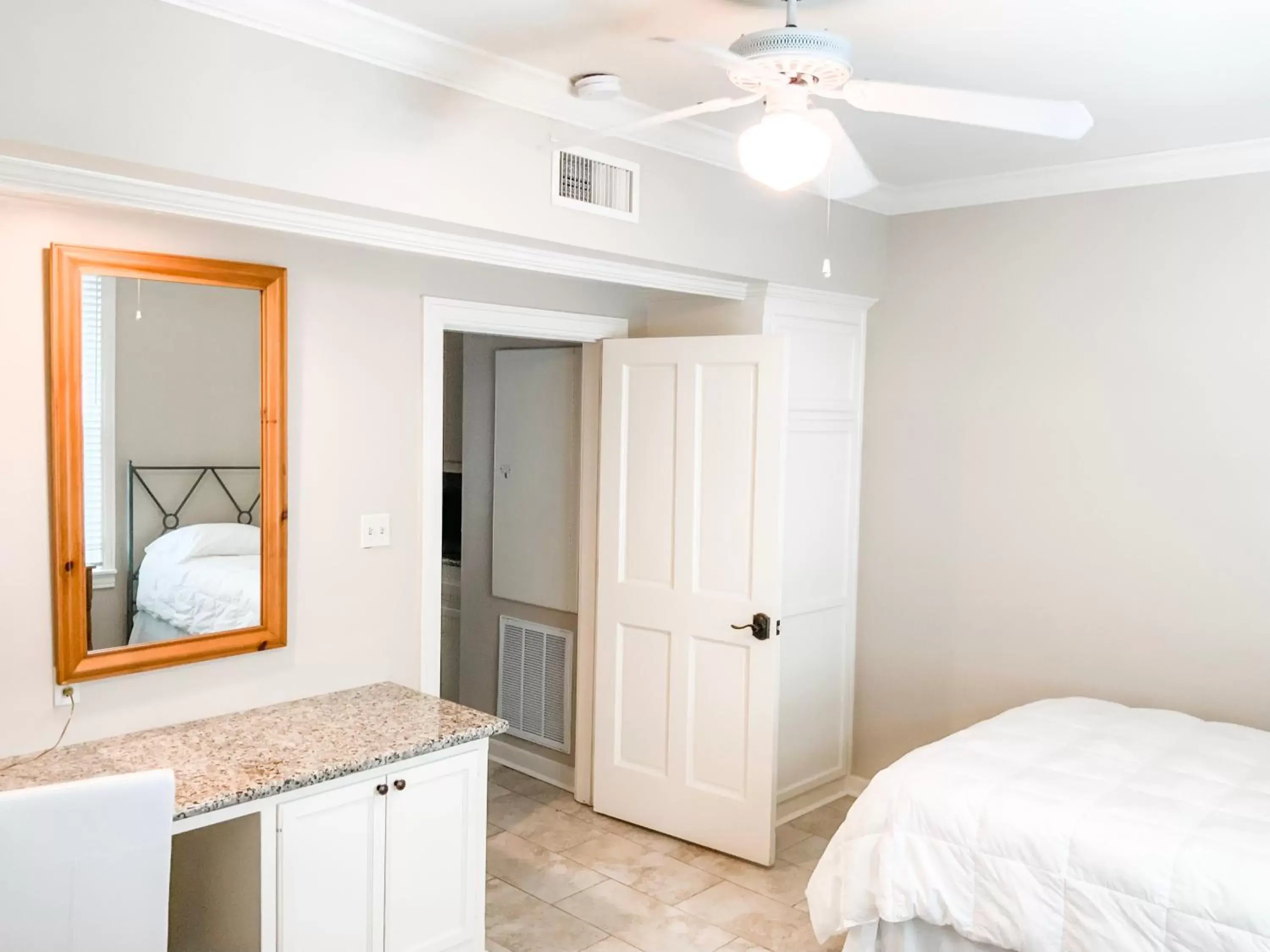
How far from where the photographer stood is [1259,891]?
216 centimetres

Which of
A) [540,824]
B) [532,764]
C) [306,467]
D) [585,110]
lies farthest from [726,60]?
[532,764]

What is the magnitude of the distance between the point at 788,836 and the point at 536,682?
1279 mm

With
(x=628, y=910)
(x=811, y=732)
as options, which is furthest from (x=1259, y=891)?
(x=811, y=732)

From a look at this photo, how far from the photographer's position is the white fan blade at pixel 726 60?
1.74 metres

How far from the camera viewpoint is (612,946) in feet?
10.3

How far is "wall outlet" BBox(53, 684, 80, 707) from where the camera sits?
2547 millimetres

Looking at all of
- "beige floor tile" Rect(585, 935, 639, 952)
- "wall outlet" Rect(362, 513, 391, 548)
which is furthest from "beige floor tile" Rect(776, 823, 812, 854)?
"wall outlet" Rect(362, 513, 391, 548)

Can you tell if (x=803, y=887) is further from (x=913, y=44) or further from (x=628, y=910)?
(x=913, y=44)

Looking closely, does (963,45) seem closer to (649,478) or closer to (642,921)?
(649,478)

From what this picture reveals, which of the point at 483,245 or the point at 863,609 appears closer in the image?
the point at 483,245

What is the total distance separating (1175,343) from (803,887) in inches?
91.7

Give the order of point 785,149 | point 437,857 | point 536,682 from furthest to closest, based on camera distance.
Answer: point 536,682 < point 437,857 < point 785,149

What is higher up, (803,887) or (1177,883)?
(1177,883)

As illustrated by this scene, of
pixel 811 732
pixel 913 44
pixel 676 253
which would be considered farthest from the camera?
pixel 811 732
